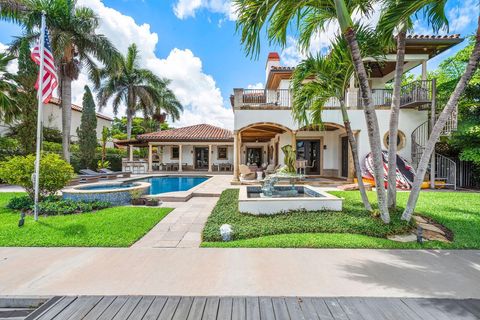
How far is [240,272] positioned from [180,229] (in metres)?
2.91

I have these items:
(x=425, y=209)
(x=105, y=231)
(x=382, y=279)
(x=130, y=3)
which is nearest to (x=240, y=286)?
(x=382, y=279)

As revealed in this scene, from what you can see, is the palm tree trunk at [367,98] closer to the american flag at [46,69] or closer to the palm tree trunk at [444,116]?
the palm tree trunk at [444,116]

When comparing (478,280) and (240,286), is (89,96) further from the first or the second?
(478,280)

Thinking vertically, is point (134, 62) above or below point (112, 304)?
above

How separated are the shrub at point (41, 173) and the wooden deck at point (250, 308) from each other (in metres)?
6.76

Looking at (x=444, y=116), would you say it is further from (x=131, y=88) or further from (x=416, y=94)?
(x=131, y=88)

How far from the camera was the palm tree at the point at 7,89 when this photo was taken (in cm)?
1415

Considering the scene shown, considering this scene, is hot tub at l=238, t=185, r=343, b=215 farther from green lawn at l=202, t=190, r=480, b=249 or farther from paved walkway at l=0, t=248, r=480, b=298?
paved walkway at l=0, t=248, r=480, b=298

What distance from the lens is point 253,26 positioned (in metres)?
5.45

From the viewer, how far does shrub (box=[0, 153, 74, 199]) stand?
8.16m

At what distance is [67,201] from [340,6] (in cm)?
1026

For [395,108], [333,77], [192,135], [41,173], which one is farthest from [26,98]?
[395,108]

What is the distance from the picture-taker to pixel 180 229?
646cm

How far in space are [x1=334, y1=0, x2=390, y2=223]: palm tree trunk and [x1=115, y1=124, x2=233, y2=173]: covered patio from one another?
718 inches
